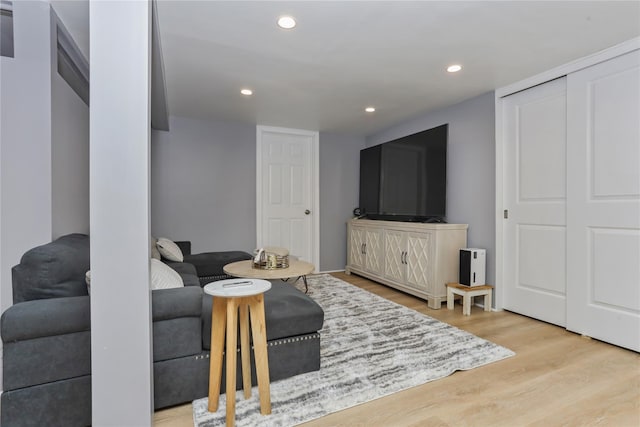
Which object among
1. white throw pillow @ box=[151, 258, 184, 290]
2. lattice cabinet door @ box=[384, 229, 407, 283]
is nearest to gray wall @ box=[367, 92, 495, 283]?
lattice cabinet door @ box=[384, 229, 407, 283]

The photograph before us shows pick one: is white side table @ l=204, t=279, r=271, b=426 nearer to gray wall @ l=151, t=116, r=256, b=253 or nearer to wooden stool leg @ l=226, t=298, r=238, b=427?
wooden stool leg @ l=226, t=298, r=238, b=427

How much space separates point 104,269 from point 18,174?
1.27 m

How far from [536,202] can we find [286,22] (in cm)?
260

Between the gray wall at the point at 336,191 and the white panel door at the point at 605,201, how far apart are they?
2976 mm

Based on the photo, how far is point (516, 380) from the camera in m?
1.83

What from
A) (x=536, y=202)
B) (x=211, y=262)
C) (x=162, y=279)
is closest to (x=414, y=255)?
(x=536, y=202)

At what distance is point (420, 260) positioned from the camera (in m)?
3.38

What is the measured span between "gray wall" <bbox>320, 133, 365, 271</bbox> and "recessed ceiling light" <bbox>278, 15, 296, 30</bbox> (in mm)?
2884

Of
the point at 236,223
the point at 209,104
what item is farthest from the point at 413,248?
the point at 209,104

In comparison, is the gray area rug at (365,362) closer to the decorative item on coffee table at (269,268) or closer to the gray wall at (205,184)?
the decorative item on coffee table at (269,268)

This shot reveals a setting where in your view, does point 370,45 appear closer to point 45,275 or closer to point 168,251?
point 45,275

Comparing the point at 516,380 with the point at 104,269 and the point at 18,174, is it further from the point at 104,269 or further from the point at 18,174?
the point at 18,174

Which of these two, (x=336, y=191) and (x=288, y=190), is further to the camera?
(x=336, y=191)

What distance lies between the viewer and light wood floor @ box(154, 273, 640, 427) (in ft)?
4.86
